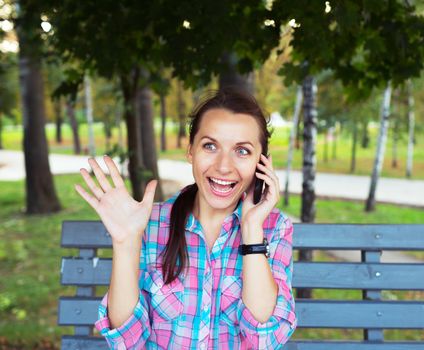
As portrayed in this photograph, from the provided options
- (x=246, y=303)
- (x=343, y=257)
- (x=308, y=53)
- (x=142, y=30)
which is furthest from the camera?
(x=343, y=257)

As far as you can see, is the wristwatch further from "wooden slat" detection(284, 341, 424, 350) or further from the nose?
"wooden slat" detection(284, 341, 424, 350)

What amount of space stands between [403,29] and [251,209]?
1893mm

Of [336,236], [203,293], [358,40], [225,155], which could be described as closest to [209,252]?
[203,293]

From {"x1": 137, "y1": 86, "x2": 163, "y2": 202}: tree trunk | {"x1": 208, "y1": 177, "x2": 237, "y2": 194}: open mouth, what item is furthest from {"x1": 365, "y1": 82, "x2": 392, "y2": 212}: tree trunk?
{"x1": 208, "y1": 177, "x2": 237, "y2": 194}: open mouth

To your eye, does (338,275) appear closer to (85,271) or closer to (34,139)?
(85,271)

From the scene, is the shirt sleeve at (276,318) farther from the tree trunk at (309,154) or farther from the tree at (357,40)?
the tree trunk at (309,154)

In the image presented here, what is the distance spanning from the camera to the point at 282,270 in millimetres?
1926

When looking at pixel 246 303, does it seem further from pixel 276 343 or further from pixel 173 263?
pixel 173 263

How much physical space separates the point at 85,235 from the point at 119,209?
880 millimetres

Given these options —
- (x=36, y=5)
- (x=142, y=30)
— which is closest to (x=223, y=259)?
(x=142, y=30)

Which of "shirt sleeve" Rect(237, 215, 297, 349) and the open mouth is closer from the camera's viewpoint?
"shirt sleeve" Rect(237, 215, 297, 349)

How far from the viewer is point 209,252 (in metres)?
2.00

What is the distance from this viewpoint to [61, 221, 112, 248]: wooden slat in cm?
253

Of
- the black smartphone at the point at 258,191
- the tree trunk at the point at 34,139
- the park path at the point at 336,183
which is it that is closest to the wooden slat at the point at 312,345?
the black smartphone at the point at 258,191
